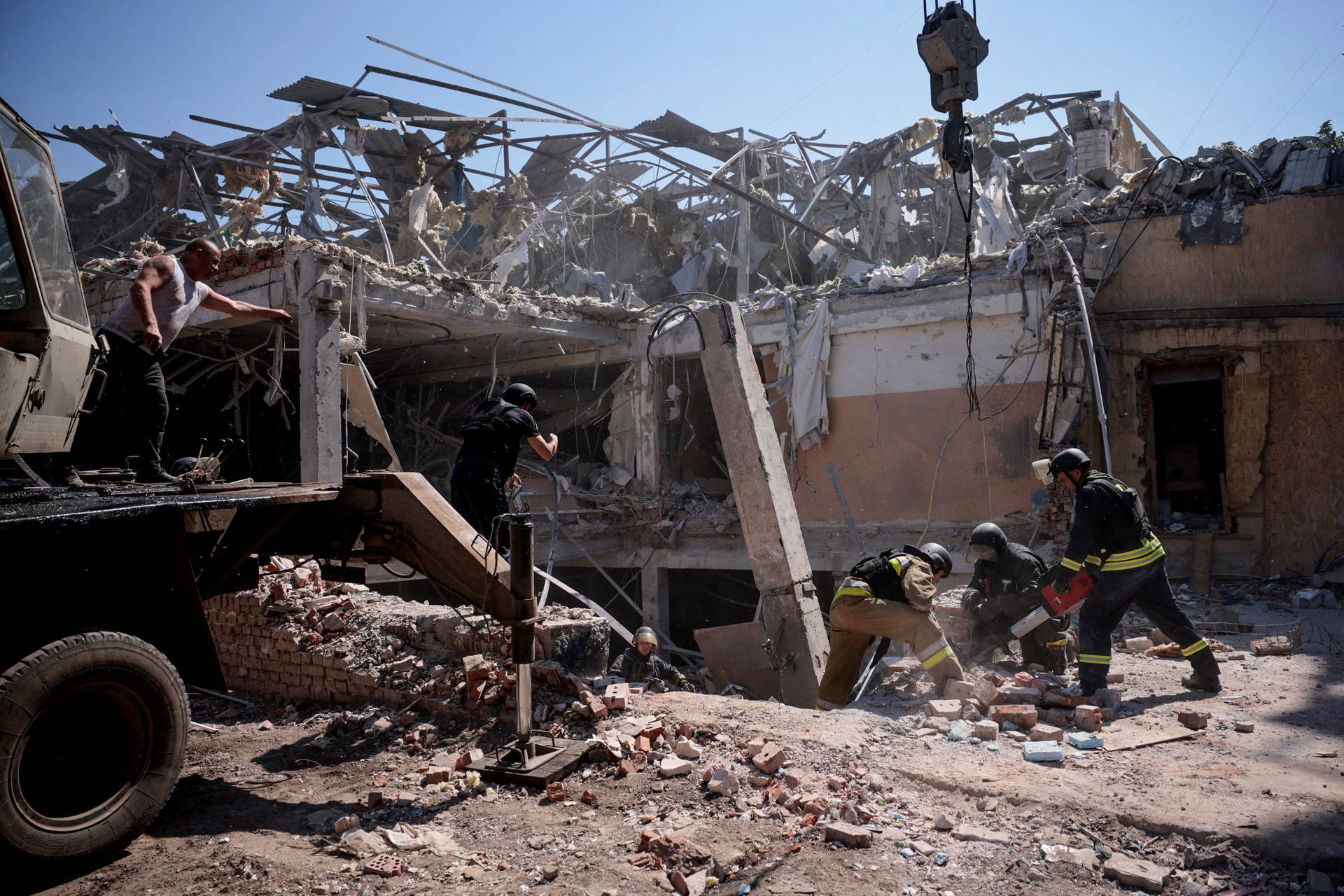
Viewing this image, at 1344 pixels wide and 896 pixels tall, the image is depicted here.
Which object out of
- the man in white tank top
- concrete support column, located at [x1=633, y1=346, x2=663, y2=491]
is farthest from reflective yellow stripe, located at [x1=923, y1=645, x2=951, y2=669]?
concrete support column, located at [x1=633, y1=346, x2=663, y2=491]

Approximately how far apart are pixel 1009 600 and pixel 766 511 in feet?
6.67

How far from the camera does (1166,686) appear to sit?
5.88m

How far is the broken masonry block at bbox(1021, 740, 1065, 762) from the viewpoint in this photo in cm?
431

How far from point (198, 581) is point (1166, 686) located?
19.6 feet

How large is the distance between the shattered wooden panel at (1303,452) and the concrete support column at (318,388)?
33.4 feet

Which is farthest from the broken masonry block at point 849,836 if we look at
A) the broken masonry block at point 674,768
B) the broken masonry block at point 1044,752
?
the broken masonry block at point 1044,752

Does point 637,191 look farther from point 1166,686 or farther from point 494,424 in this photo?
point 1166,686

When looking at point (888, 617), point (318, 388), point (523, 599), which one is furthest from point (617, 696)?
point (318, 388)

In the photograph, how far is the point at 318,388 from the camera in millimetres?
9000

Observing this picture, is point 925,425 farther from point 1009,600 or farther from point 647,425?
point 1009,600

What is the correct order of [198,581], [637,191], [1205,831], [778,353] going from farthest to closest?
[637,191] → [778,353] → [198,581] → [1205,831]

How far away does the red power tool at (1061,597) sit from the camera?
562 centimetres

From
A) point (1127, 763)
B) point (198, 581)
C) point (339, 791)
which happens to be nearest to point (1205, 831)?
point (1127, 763)

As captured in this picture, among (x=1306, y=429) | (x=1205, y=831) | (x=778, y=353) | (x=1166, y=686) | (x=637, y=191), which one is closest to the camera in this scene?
(x=1205, y=831)
